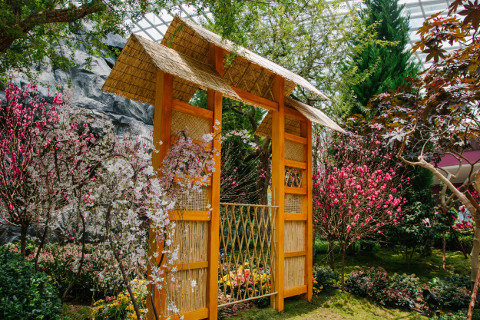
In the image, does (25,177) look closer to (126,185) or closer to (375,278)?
(126,185)

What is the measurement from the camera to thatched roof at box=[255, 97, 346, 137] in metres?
4.57

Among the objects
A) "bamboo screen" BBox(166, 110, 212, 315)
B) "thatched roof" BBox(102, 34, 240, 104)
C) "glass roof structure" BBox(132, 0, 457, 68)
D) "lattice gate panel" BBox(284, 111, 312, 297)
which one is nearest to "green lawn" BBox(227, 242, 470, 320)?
"lattice gate panel" BBox(284, 111, 312, 297)

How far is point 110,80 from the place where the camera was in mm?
3434

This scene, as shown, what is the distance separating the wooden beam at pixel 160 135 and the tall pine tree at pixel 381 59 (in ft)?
18.4

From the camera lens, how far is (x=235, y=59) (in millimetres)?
4094

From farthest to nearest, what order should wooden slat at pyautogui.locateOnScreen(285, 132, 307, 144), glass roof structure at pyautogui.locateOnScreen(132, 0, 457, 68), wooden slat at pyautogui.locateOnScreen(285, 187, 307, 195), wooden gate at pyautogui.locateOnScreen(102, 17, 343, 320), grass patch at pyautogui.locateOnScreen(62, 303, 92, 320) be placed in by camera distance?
glass roof structure at pyautogui.locateOnScreen(132, 0, 457, 68)
wooden slat at pyautogui.locateOnScreen(285, 132, 307, 144)
wooden slat at pyautogui.locateOnScreen(285, 187, 307, 195)
grass patch at pyautogui.locateOnScreen(62, 303, 92, 320)
wooden gate at pyautogui.locateOnScreen(102, 17, 343, 320)

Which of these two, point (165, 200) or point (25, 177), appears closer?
point (165, 200)

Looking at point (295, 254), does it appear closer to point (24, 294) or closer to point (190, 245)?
point (190, 245)

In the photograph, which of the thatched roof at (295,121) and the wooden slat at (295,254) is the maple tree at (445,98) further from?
the wooden slat at (295,254)

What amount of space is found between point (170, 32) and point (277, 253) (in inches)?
113

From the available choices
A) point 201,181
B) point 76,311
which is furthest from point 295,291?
point 76,311

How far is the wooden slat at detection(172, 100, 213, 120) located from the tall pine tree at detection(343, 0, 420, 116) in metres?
5.19

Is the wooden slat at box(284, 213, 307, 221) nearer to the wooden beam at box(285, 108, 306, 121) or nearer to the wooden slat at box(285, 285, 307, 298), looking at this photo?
the wooden slat at box(285, 285, 307, 298)

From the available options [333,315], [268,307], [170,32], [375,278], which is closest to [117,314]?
[268,307]
